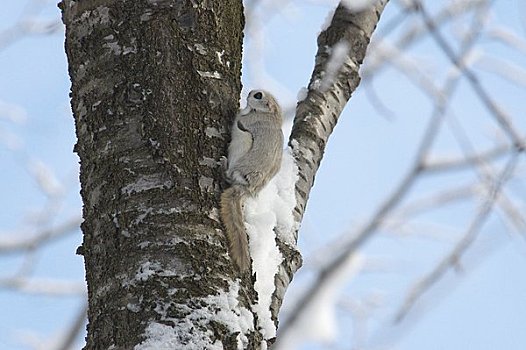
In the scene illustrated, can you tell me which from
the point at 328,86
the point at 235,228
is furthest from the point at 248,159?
the point at 328,86

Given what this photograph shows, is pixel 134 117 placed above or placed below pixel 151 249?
above

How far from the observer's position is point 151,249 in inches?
49.4

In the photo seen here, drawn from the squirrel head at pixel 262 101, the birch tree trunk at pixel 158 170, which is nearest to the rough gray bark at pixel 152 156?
the birch tree trunk at pixel 158 170

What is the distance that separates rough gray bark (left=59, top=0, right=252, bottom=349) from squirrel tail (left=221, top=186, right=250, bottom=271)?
18mm


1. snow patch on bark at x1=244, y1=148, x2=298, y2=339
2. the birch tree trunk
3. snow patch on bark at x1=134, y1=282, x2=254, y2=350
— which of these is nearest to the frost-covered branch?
snow patch on bark at x1=244, y1=148, x2=298, y2=339

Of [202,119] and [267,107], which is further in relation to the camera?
[267,107]

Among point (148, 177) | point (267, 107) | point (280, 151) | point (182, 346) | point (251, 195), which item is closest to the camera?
point (182, 346)

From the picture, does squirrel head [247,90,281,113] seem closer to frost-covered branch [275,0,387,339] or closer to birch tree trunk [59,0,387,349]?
frost-covered branch [275,0,387,339]

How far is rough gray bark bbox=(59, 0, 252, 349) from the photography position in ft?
4.03

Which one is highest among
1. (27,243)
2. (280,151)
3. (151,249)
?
(27,243)

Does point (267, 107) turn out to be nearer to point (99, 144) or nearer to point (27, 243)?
point (99, 144)

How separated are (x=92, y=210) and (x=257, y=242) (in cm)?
30

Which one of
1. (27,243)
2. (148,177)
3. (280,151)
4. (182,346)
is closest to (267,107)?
(280,151)

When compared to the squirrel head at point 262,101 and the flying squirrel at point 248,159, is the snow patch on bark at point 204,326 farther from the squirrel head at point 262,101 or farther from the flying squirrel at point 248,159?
the squirrel head at point 262,101
